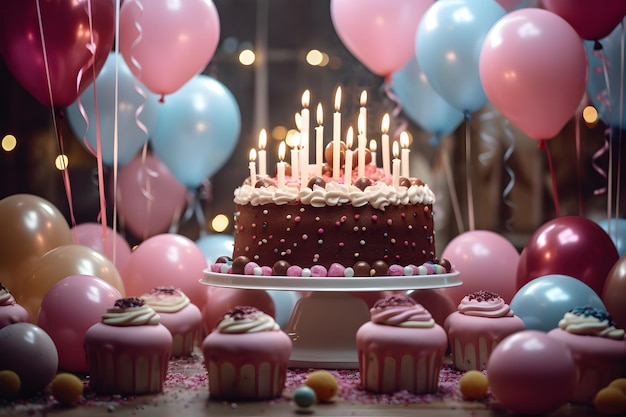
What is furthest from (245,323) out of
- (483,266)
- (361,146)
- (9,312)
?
(483,266)

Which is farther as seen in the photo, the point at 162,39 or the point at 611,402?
the point at 162,39

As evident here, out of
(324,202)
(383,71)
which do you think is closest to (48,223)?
(324,202)

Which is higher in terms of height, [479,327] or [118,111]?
[118,111]

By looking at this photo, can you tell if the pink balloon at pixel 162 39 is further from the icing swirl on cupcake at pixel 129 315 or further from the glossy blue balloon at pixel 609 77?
the glossy blue balloon at pixel 609 77

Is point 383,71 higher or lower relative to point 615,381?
higher

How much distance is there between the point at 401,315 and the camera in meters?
3.45

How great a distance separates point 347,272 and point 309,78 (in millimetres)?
3038

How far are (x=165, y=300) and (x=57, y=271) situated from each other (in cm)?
50

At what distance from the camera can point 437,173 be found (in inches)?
271

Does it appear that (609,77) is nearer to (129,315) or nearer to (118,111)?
(118,111)

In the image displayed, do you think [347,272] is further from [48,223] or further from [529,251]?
[48,223]

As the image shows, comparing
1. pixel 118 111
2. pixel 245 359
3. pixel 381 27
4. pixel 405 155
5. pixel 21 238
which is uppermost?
pixel 381 27

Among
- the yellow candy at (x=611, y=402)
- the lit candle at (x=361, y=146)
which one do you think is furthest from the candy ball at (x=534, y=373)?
the lit candle at (x=361, y=146)

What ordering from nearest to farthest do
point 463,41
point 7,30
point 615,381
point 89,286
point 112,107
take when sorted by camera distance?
point 615,381 < point 89,286 < point 7,30 < point 463,41 < point 112,107
